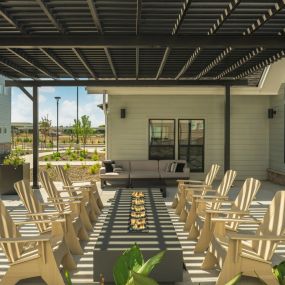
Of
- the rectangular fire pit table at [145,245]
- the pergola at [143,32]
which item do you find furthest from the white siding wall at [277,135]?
the rectangular fire pit table at [145,245]

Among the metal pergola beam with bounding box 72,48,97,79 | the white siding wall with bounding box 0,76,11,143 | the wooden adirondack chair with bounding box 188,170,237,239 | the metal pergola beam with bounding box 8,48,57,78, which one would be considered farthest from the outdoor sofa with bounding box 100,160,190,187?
the white siding wall with bounding box 0,76,11,143

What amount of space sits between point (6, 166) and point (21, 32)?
17.6ft

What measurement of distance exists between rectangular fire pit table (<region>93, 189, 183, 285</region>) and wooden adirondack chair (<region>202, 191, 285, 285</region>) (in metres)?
0.45

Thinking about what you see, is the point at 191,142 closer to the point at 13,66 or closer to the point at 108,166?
the point at 108,166

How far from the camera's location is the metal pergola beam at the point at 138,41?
260 inches

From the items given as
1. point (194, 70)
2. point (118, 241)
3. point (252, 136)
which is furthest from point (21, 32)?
point (252, 136)

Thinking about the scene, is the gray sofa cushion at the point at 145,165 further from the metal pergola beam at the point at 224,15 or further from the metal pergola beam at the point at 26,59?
the metal pergola beam at the point at 224,15

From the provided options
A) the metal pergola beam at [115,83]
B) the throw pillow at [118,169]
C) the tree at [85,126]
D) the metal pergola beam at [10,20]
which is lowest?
the throw pillow at [118,169]

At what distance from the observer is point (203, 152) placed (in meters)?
14.2

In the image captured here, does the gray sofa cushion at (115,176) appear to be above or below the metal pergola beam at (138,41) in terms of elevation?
below

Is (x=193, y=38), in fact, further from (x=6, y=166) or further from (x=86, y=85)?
(x=6, y=166)

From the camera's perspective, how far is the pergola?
17.8ft

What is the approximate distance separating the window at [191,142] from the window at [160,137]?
0.30m

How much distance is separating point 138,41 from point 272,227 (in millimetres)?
3572
